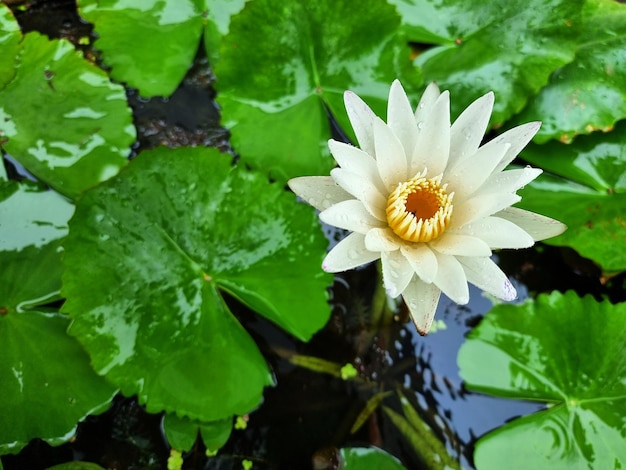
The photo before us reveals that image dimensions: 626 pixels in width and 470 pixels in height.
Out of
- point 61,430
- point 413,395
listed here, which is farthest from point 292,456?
point 61,430

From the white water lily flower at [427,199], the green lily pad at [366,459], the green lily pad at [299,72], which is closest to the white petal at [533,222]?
the white water lily flower at [427,199]

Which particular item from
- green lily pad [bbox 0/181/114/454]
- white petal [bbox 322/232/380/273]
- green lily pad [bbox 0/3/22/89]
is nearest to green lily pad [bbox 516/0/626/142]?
white petal [bbox 322/232/380/273]

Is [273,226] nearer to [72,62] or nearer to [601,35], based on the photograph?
[72,62]

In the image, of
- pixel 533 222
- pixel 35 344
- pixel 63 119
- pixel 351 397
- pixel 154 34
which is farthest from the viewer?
pixel 154 34

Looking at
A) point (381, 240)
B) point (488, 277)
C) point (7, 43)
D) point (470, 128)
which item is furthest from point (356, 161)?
point (7, 43)

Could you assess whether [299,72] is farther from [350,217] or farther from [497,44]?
[350,217]

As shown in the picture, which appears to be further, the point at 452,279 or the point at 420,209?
the point at 420,209

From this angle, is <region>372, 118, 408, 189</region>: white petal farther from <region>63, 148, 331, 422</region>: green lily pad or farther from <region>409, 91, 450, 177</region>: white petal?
<region>63, 148, 331, 422</region>: green lily pad
